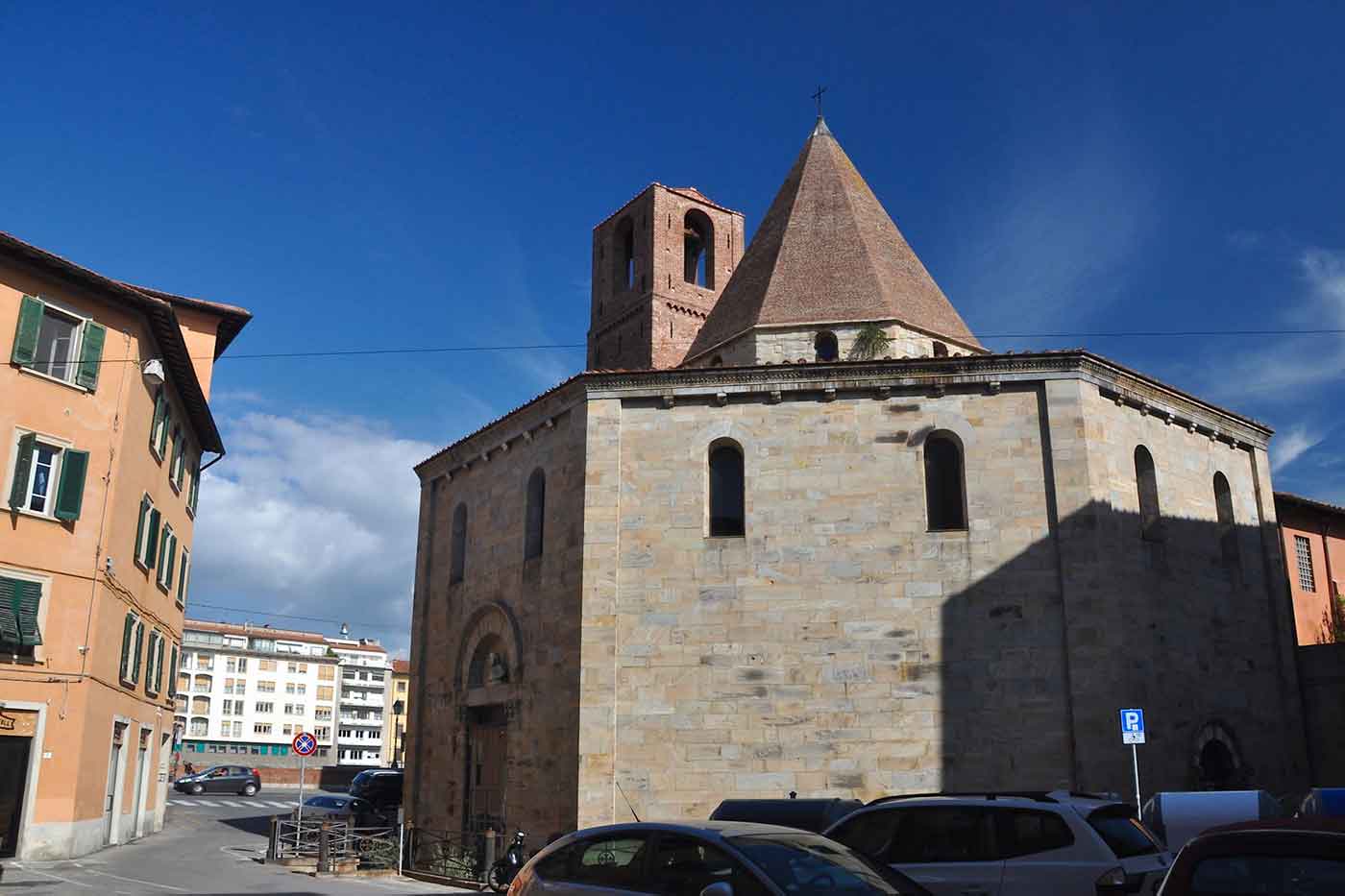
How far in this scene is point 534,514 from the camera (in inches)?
872

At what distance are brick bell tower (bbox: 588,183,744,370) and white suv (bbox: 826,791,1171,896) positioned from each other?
31.0 metres

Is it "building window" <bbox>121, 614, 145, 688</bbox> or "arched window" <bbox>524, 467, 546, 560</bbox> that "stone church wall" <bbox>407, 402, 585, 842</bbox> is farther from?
"building window" <bbox>121, 614, 145, 688</bbox>

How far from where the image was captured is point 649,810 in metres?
17.9

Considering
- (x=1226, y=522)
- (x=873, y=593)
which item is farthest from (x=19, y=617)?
(x=1226, y=522)

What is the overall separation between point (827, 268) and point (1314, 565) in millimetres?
14481

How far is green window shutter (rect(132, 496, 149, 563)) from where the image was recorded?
21484 mm

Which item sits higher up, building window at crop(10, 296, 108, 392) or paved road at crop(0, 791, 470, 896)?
building window at crop(10, 296, 108, 392)

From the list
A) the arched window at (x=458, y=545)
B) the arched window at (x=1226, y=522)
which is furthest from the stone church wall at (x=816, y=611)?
the arched window at (x=458, y=545)

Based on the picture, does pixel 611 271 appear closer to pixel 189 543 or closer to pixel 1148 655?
pixel 189 543

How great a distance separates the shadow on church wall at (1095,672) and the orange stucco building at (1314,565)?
798 cm

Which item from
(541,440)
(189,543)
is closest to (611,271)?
(189,543)

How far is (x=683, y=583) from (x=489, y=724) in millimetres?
6124

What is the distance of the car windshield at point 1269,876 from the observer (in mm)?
5098

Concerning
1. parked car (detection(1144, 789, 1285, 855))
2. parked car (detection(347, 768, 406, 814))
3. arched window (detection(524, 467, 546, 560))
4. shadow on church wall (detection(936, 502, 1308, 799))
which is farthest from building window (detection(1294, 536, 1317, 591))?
parked car (detection(347, 768, 406, 814))
